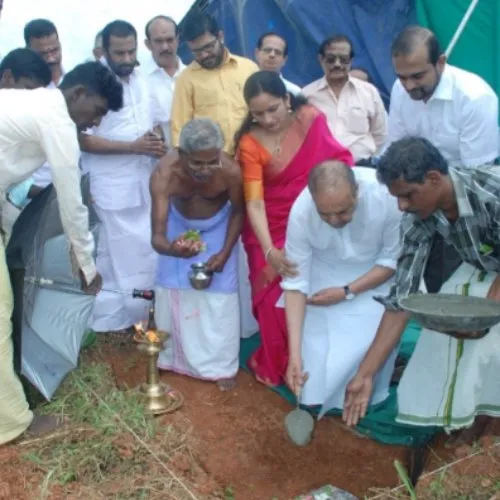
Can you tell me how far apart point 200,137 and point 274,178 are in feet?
1.85

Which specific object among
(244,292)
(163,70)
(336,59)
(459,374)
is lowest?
(244,292)

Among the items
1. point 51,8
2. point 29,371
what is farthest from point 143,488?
point 51,8

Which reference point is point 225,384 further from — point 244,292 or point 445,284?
point 445,284

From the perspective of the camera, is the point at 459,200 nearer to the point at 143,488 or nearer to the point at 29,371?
the point at 143,488

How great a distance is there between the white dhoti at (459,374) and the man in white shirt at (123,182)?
2.05 meters

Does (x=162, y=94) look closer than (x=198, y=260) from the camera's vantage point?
No

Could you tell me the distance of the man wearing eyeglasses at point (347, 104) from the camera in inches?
196

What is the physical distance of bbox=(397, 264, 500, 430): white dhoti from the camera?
320 centimetres

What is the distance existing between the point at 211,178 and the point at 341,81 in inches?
56.1

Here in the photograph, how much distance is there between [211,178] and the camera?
4055mm

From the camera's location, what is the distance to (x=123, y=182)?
15.3 ft

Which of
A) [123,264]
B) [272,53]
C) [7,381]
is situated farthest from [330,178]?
[272,53]

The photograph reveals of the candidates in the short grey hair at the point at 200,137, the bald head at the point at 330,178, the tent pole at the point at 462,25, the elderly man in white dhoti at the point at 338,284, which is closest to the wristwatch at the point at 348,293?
the elderly man in white dhoti at the point at 338,284

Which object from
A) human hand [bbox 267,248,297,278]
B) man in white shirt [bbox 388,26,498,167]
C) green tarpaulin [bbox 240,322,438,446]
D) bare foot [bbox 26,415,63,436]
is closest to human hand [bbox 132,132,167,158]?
human hand [bbox 267,248,297,278]
